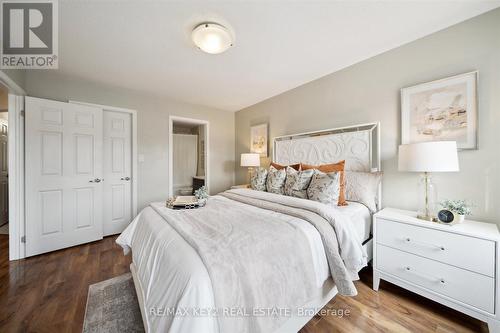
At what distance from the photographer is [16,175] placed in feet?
7.54

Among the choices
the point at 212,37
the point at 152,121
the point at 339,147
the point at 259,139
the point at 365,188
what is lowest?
the point at 365,188

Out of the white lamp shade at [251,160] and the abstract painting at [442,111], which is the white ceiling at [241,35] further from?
the white lamp shade at [251,160]

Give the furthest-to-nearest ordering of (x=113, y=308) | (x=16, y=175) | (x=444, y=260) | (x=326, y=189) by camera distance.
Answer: (x=16, y=175) < (x=326, y=189) < (x=113, y=308) < (x=444, y=260)

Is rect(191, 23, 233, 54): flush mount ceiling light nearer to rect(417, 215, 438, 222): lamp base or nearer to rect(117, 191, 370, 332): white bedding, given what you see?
rect(117, 191, 370, 332): white bedding

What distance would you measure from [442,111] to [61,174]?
4.50 meters

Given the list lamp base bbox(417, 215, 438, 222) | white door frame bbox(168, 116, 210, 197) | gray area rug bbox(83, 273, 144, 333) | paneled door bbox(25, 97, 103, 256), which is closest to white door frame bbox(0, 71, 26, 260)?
paneled door bbox(25, 97, 103, 256)

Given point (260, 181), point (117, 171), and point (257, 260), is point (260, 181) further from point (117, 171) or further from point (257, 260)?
point (117, 171)

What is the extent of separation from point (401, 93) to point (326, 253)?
6.13 ft

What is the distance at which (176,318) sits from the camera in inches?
31.0

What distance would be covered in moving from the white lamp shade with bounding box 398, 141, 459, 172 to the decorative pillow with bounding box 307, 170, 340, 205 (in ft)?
2.00

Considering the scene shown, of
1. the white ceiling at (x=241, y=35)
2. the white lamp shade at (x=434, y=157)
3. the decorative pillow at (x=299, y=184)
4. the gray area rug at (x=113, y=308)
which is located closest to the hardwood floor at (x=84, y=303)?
the gray area rug at (x=113, y=308)

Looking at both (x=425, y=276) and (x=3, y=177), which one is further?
(x=3, y=177)

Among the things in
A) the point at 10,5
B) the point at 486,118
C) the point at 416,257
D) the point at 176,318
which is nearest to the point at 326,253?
the point at 416,257

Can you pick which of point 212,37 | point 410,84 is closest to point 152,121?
point 212,37
